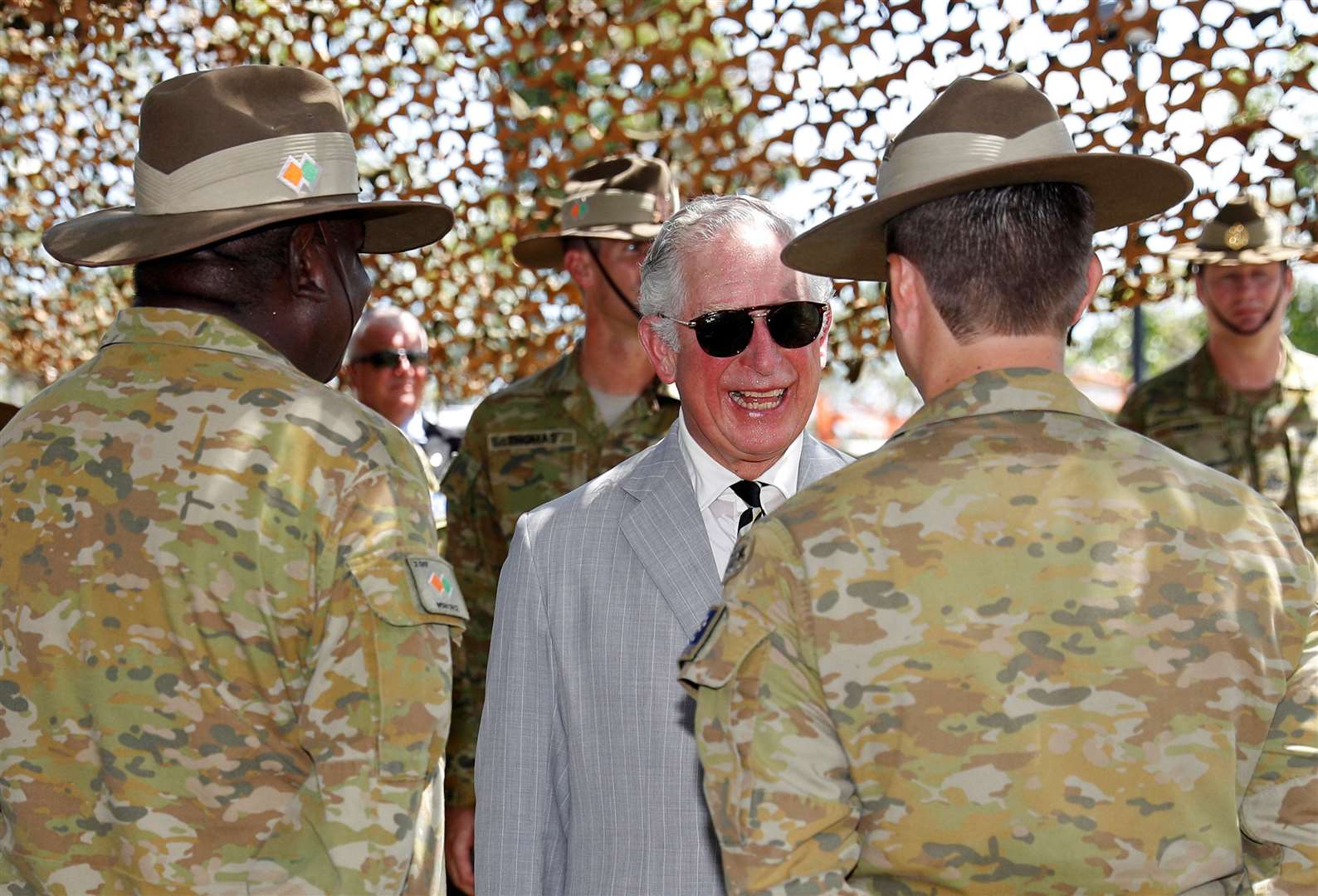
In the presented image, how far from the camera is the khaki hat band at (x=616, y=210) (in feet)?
13.8

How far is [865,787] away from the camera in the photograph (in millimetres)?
1524

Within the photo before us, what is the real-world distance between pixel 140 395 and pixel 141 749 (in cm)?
47

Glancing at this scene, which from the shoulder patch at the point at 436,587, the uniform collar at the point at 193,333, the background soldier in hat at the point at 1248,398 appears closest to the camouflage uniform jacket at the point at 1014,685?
the shoulder patch at the point at 436,587

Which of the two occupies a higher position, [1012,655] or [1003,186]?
[1003,186]

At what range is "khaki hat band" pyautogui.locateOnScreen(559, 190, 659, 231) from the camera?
13.8 ft

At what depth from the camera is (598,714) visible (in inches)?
92.0

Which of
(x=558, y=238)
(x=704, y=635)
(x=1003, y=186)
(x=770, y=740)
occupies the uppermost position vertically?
(x=558, y=238)

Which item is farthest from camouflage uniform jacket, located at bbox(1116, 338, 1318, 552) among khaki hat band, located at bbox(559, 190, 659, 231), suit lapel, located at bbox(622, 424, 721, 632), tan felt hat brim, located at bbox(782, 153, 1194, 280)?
tan felt hat brim, located at bbox(782, 153, 1194, 280)

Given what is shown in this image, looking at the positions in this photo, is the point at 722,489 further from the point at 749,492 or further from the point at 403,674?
the point at 403,674

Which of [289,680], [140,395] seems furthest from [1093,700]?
[140,395]

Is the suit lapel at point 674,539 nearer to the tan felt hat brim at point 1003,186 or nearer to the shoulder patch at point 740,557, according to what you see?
the tan felt hat brim at point 1003,186

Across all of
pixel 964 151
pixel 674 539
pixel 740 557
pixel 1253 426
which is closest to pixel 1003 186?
pixel 964 151

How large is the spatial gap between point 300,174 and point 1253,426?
146 inches

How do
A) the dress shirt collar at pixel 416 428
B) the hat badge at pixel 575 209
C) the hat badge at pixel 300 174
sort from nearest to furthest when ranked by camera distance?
the hat badge at pixel 300 174, the hat badge at pixel 575 209, the dress shirt collar at pixel 416 428
